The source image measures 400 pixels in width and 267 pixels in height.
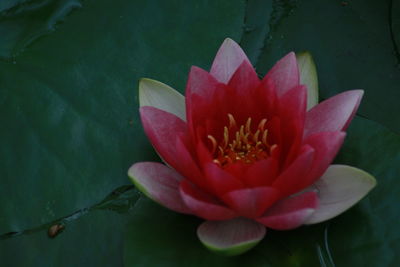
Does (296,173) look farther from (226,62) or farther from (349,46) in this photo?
(349,46)

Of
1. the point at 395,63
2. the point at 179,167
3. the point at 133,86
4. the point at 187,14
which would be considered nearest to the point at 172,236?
the point at 179,167

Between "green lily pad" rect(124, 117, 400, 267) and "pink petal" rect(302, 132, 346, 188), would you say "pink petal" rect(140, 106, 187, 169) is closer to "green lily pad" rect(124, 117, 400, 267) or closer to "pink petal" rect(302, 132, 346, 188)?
"green lily pad" rect(124, 117, 400, 267)

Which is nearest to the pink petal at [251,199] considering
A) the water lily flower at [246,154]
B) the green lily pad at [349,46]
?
the water lily flower at [246,154]

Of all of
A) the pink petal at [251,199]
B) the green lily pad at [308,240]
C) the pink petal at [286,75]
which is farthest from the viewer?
the pink petal at [286,75]

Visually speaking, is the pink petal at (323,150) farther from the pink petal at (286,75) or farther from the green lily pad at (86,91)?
the green lily pad at (86,91)

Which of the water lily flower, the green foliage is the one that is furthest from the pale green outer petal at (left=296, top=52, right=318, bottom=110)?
the green foliage
